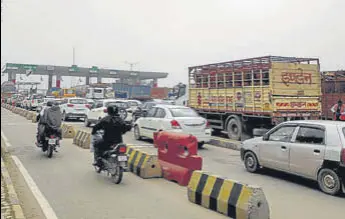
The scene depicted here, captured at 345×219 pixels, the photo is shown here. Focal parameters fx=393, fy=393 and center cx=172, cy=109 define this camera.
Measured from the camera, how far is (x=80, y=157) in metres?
11.1

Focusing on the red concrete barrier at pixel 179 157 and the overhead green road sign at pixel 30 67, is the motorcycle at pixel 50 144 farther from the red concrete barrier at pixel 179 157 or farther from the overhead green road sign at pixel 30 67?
the overhead green road sign at pixel 30 67

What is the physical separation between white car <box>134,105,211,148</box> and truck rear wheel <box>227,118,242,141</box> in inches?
78.5

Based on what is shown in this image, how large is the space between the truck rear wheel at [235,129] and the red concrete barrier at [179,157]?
677cm

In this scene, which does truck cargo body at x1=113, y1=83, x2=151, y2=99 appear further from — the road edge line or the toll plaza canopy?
the road edge line

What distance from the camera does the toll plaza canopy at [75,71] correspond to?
6676cm

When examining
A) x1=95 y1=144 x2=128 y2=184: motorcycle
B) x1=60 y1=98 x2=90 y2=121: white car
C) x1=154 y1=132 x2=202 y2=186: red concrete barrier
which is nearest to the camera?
x1=95 y1=144 x2=128 y2=184: motorcycle

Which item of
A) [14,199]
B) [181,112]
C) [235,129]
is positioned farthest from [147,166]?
[235,129]

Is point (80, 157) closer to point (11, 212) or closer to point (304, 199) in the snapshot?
point (11, 212)

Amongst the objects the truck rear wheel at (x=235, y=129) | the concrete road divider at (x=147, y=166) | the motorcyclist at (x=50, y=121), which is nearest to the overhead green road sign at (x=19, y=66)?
Answer: the truck rear wheel at (x=235, y=129)

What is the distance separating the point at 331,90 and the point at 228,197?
48.6ft

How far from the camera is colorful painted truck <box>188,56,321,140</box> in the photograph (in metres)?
13.9

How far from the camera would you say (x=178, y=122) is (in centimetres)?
1291

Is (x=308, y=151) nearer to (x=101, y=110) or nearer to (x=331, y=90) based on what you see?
(x=331, y=90)

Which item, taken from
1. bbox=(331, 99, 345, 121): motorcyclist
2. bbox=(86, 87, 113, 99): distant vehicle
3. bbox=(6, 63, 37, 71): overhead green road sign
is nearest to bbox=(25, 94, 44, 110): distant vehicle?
bbox=(86, 87, 113, 99): distant vehicle
